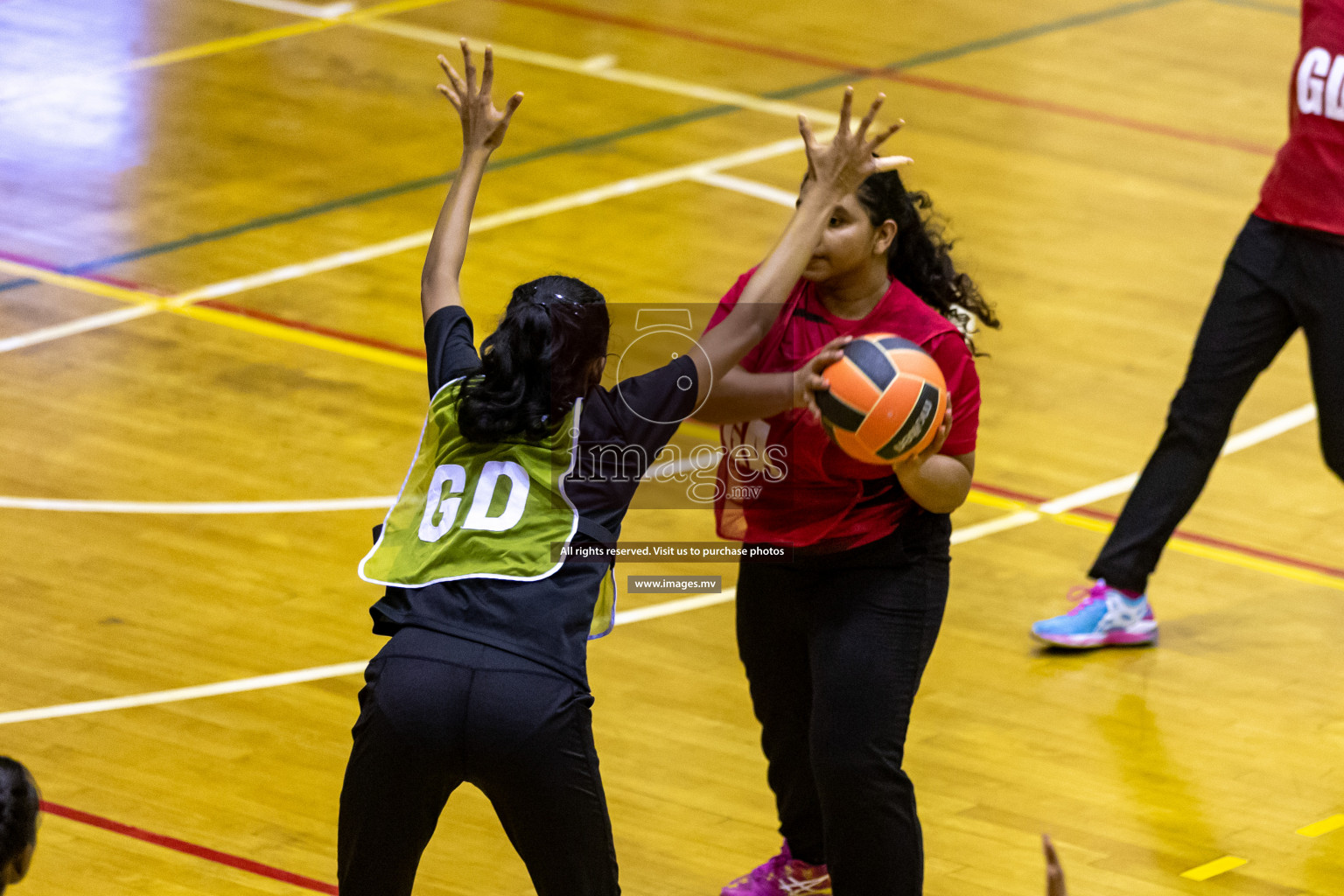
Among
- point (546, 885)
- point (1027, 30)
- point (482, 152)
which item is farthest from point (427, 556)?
point (1027, 30)

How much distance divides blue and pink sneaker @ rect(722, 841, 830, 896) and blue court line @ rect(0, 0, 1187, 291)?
4.17 meters

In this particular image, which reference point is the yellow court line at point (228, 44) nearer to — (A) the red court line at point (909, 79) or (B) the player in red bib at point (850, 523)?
(A) the red court line at point (909, 79)

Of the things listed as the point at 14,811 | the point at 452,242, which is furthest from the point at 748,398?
the point at 14,811

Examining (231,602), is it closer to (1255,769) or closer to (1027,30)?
(1255,769)

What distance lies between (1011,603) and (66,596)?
2.88 metres

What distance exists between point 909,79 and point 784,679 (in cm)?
807

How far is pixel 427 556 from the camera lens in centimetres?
354

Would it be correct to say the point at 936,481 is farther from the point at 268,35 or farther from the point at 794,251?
the point at 268,35

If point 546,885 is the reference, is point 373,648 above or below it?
below

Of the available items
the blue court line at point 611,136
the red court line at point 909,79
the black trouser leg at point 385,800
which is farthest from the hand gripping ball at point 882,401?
the red court line at point 909,79

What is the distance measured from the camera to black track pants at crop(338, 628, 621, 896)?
133 inches

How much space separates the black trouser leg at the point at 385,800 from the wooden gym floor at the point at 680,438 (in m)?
1.05

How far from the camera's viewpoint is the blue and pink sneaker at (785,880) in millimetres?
4551

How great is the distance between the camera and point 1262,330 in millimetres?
5758
